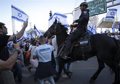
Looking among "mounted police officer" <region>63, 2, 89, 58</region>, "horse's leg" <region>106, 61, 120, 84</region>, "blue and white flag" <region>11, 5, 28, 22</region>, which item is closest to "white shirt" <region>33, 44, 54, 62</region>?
"horse's leg" <region>106, 61, 120, 84</region>

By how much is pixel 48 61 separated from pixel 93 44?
4.32 metres

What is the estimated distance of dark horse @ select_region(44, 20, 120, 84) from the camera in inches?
433

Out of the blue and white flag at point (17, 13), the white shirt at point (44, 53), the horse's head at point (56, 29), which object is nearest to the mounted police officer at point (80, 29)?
the horse's head at point (56, 29)

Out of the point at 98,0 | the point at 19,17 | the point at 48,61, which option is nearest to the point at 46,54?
the point at 48,61

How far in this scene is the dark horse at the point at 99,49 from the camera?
11.0 meters

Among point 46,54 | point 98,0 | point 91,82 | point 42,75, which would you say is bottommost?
point 91,82

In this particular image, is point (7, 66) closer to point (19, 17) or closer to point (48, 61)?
point (48, 61)

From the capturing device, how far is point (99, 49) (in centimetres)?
1141

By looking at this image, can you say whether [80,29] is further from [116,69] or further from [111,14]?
[111,14]

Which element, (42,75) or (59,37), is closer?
(42,75)

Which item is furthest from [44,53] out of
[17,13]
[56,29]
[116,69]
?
[17,13]

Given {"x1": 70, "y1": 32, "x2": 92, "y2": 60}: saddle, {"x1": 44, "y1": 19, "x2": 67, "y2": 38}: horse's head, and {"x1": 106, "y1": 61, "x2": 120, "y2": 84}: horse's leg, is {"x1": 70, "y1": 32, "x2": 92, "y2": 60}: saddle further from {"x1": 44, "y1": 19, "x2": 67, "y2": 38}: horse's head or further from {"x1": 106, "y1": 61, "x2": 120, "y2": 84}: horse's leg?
{"x1": 106, "y1": 61, "x2": 120, "y2": 84}: horse's leg

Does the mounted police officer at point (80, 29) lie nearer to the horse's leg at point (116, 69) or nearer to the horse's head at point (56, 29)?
the horse's head at point (56, 29)

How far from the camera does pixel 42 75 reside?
7.51 meters
